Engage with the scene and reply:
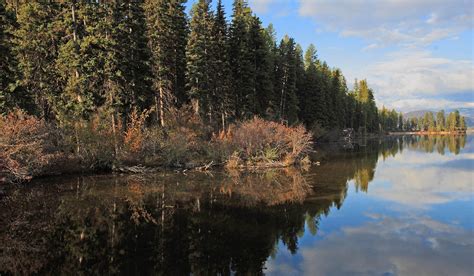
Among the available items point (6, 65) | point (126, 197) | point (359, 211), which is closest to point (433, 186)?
point (359, 211)

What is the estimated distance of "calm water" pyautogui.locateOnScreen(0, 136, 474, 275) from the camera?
10.2 meters

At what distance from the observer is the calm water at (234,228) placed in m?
→ 10.2

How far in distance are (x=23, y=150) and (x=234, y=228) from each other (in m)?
14.5

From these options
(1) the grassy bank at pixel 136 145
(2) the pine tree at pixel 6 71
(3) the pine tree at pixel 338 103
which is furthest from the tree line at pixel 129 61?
(3) the pine tree at pixel 338 103

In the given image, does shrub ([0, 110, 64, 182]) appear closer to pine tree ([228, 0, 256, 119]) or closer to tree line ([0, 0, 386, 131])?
tree line ([0, 0, 386, 131])

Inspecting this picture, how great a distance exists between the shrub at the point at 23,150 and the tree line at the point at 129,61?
3.73 meters

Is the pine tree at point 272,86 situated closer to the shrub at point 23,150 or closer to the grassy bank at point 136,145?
the grassy bank at point 136,145

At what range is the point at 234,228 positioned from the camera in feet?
44.0

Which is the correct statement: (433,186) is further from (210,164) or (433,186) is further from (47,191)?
(47,191)

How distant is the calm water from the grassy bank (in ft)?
7.32

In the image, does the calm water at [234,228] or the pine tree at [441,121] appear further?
the pine tree at [441,121]

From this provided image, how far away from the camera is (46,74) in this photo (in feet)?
111

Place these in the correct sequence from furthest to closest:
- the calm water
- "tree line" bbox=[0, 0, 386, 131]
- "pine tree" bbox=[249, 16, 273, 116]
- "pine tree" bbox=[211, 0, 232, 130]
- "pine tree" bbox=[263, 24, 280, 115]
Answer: "pine tree" bbox=[263, 24, 280, 115]
"pine tree" bbox=[249, 16, 273, 116]
"pine tree" bbox=[211, 0, 232, 130]
"tree line" bbox=[0, 0, 386, 131]
the calm water

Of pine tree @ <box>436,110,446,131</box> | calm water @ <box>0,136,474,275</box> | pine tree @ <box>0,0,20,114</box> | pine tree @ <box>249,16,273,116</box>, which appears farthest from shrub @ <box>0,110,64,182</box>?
pine tree @ <box>436,110,446,131</box>
